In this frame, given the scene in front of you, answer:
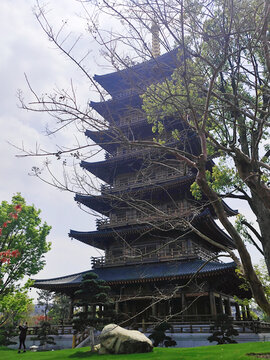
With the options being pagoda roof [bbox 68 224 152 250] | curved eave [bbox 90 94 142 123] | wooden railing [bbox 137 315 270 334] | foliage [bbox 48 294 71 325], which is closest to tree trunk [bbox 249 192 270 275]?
curved eave [bbox 90 94 142 123]

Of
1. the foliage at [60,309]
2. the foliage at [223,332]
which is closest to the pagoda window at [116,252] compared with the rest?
the foliage at [223,332]

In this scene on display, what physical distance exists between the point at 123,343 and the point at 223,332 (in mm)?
5208

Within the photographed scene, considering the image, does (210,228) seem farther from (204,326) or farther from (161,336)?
(161,336)

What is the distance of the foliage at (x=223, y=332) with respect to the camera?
14.1m

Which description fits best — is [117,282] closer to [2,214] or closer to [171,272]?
[171,272]

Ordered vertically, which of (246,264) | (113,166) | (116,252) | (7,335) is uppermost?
(113,166)

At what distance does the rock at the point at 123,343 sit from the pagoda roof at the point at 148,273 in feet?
10.5

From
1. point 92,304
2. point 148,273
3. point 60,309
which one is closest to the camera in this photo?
point 92,304

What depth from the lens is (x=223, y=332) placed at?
14367 millimetres

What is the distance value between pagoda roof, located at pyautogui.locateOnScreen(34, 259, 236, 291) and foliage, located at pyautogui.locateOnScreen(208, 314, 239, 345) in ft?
7.65

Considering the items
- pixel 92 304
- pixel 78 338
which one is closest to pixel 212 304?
pixel 92 304

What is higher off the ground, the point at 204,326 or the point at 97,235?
the point at 97,235

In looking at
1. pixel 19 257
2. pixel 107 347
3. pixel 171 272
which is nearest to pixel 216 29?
pixel 107 347

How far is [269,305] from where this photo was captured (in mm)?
4320
